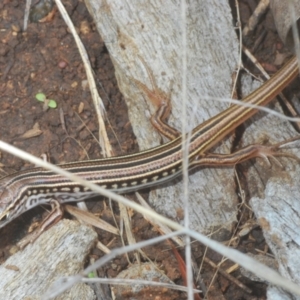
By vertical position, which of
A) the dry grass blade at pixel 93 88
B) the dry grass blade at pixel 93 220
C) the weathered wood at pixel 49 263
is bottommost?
the dry grass blade at pixel 93 220

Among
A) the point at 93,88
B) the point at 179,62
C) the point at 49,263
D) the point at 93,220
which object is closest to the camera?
the point at 49,263

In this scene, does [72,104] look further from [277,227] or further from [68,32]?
[277,227]

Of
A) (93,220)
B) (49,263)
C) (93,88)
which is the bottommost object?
(93,220)

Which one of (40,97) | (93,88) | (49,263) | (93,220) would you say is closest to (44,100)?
(40,97)

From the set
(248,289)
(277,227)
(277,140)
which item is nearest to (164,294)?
(248,289)

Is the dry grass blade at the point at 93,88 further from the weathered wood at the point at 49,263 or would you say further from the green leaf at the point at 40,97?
the weathered wood at the point at 49,263

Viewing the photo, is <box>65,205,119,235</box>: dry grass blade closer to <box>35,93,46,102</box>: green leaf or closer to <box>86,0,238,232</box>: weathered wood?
<box>86,0,238,232</box>: weathered wood

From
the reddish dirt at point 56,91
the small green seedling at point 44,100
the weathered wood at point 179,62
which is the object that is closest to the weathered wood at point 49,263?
the reddish dirt at point 56,91

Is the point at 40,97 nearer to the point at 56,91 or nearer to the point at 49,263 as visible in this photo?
the point at 56,91

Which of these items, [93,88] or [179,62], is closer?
[179,62]
